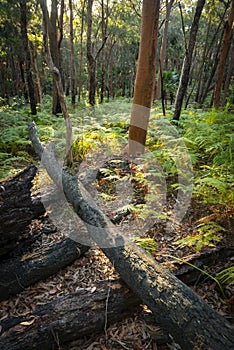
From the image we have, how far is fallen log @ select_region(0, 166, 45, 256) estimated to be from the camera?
328 cm

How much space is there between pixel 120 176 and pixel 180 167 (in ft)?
4.49

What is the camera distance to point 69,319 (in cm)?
→ 261

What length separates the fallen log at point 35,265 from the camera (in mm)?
3131

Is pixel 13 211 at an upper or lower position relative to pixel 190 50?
lower

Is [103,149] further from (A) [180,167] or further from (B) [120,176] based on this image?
(A) [180,167]

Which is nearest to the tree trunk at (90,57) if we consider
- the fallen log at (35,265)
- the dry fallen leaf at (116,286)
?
the fallen log at (35,265)

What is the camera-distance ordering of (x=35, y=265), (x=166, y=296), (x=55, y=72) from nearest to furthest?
(x=166, y=296)
(x=35, y=265)
(x=55, y=72)

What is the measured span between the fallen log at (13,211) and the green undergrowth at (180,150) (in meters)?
2.21

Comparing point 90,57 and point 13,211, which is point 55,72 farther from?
point 90,57

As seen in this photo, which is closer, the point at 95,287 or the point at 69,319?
the point at 69,319

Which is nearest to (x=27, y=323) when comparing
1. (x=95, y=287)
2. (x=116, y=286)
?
(x=95, y=287)

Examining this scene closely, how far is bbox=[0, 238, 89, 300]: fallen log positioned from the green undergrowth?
1.62 m

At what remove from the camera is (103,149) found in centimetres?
676

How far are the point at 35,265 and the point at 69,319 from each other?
0.99 metres
